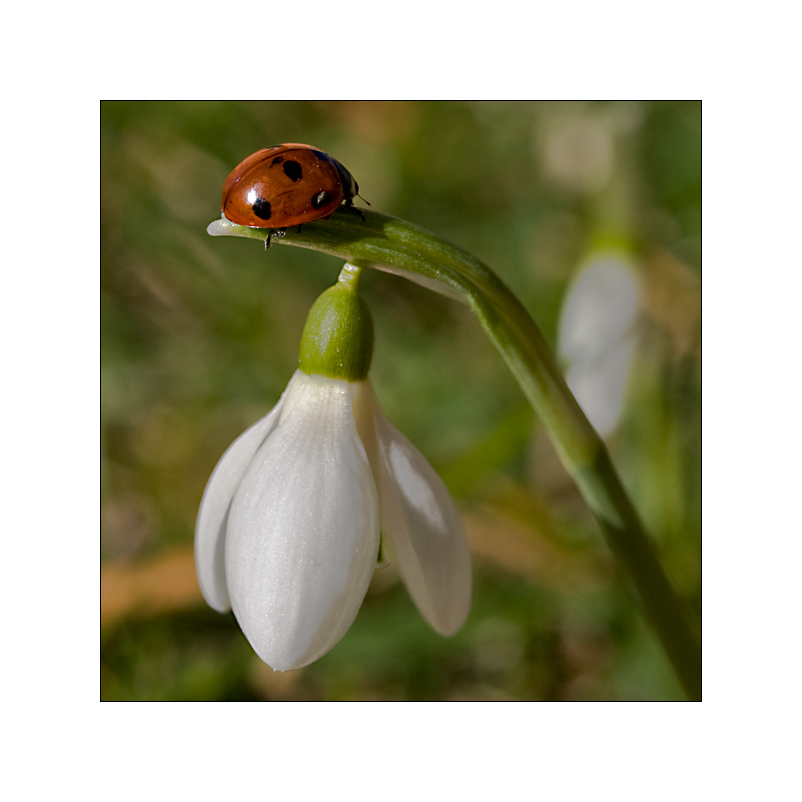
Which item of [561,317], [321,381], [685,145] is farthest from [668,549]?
[321,381]

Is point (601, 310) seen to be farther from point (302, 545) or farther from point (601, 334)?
point (302, 545)

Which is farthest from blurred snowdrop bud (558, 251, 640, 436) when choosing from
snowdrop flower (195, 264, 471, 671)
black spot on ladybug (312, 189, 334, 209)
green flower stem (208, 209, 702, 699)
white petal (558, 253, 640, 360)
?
black spot on ladybug (312, 189, 334, 209)

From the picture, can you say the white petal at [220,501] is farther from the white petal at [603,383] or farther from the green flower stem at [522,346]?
the white petal at [603,383]

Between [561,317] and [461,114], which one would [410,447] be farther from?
[461,114]

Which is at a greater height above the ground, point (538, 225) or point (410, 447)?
point (538, 225)

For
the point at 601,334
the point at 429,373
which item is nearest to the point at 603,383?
the point at 601,334
